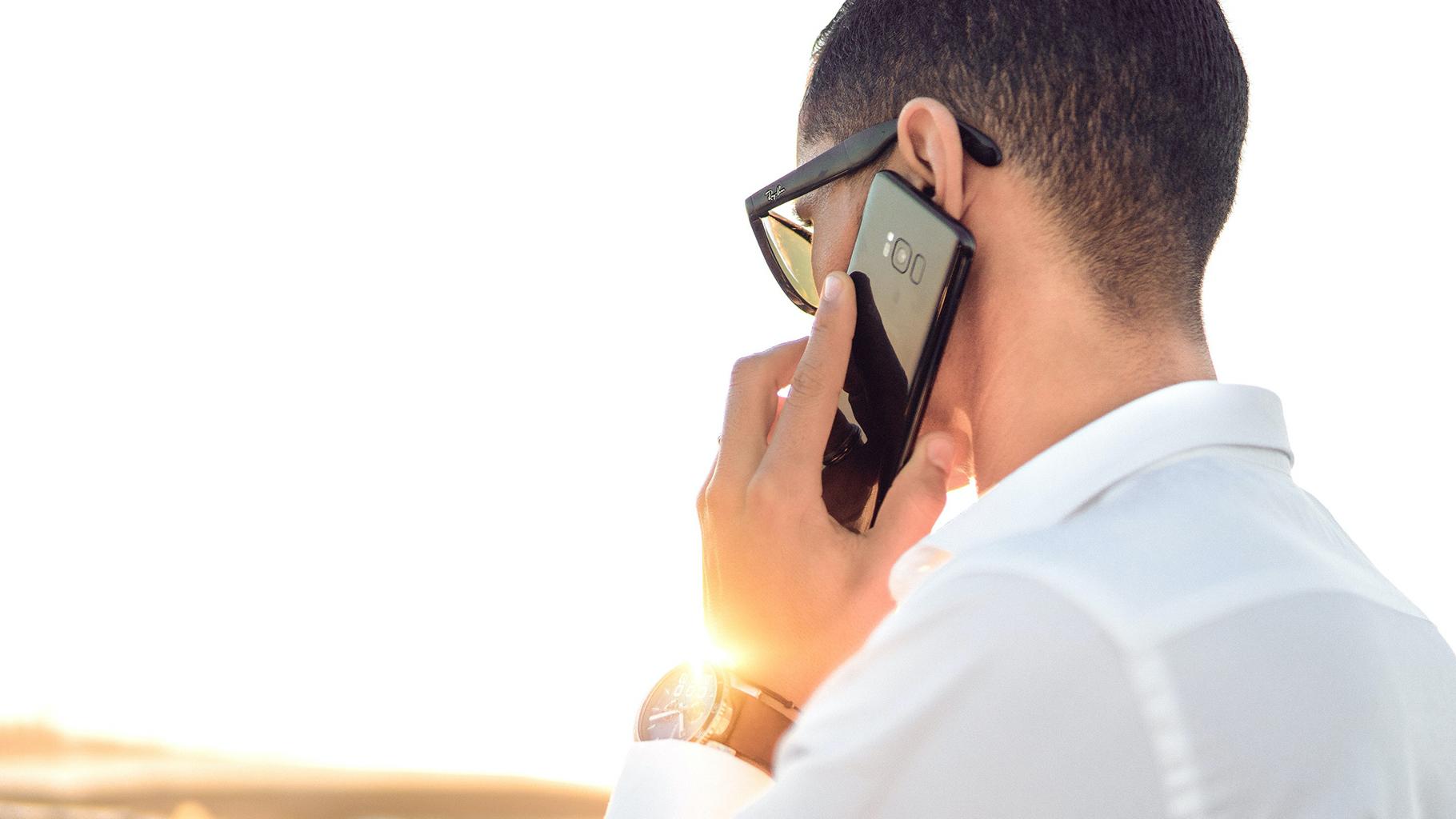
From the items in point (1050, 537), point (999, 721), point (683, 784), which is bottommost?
point (683, 784)

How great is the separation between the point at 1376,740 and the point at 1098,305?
25.8 inches

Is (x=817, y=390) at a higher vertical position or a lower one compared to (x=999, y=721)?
higher

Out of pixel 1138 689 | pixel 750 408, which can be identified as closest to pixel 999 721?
pixel 1138 689

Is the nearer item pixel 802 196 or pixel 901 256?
pixel 901 256

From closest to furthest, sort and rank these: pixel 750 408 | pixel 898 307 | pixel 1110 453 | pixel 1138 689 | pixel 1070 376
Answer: pixel 1138 689
pixel 1110 453
pixel 1070 376
pixel 898 307
pixel 750 408

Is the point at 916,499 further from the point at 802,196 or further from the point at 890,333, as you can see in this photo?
the point at 802,196

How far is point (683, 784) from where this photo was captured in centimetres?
146

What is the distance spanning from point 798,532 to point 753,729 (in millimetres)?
273

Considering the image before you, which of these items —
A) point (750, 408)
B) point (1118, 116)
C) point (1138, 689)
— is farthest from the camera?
point (750, 408)

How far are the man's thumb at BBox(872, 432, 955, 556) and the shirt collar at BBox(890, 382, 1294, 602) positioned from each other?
0.75 ft

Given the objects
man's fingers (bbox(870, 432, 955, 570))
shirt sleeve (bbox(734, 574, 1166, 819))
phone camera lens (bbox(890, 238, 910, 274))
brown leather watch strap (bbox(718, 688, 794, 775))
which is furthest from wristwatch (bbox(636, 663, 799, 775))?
phone camera lens (bbox(890, 238, 910, 274))

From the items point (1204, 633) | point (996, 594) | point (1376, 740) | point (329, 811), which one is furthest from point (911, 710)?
point (329, 811)

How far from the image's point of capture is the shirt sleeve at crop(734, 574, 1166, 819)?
2.95ft

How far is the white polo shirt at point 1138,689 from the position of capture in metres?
0.90
